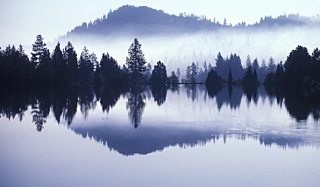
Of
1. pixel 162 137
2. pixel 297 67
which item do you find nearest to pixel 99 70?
pixel 297 67

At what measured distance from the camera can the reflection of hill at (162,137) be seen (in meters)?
13.8

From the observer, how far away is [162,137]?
1577cm

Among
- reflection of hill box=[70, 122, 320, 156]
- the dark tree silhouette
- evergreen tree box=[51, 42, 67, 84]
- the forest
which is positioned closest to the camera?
reflection of hill box=[70, 122, 320, 156]

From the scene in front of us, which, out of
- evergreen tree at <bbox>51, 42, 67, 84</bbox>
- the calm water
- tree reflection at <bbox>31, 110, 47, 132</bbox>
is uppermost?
evergreen tree at <bbox>51, 42, 67, 84</bbox>

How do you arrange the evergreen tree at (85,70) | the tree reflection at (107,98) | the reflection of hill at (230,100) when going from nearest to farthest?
the tree reflection at (107,98), the reflection of hill at (230,100), the evergreen tree at (85,70)

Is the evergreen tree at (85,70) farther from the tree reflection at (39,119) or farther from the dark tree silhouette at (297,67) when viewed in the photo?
the tree reflection at (39,119)

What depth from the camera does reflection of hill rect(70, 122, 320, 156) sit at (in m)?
13.8

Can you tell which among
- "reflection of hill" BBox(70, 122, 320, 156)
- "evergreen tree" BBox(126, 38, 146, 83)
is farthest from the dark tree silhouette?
"reflection of hill" BBox(70, 122, 320, 156)

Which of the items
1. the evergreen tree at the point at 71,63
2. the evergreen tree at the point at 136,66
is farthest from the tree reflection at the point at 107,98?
the evergreen tree at the point at 136,66

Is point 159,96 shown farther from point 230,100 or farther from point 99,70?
point 99,70

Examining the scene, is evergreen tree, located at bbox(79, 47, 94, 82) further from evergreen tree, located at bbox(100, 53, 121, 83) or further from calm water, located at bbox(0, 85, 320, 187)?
calm water, located at bbox(0, 85, 320, 187)

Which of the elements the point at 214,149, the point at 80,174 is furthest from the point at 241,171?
the point at 80,174

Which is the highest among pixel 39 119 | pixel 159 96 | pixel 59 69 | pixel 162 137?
pixel 59 69

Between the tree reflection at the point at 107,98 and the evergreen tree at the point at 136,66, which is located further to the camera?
the evergreen tree at the point at 136,66
